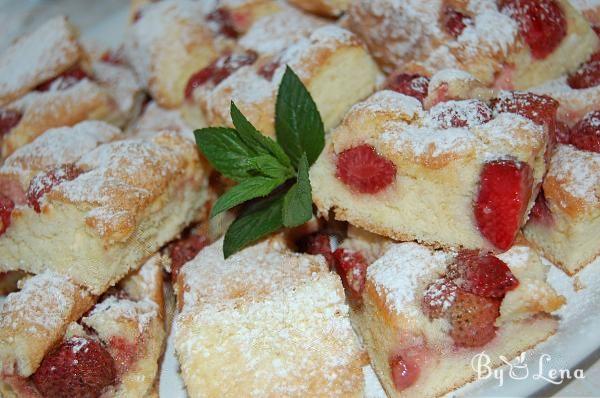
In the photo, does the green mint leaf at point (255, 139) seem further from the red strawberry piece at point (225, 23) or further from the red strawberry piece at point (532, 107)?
the red strawberry piece at point (225, 23)

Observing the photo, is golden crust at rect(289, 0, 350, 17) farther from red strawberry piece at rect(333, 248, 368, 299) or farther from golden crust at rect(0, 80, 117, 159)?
red strawberry piece at rect(333, 248, 368, 299)

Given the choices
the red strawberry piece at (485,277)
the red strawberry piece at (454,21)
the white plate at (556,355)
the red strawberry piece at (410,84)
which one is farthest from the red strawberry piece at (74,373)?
the red strawberry piece at (454,21)

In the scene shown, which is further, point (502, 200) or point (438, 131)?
point (438, 131)

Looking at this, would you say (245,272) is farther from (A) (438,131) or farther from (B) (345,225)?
(A) (438,131)

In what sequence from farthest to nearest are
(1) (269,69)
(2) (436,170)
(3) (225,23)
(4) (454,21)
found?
(3) (225,23)
(1) (269,69)
(4) (454,21)
(2) (436,170)

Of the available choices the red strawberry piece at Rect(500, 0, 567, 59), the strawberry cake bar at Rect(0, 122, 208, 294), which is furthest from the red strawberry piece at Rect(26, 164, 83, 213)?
the red strawberry piece at Rect(500, 0, 567, 59)

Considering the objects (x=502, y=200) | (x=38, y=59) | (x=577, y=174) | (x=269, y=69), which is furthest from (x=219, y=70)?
(x=577, y=174)

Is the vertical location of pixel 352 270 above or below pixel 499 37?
below

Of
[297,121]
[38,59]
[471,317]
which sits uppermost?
[38,59]
